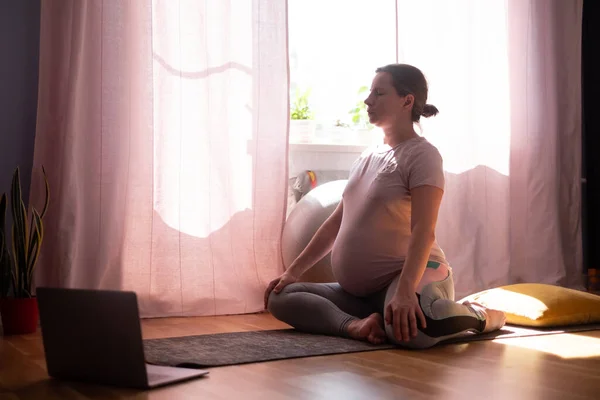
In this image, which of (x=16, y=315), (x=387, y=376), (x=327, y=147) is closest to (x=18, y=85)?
(x=16, y=315)

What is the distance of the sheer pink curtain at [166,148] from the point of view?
3.07 m

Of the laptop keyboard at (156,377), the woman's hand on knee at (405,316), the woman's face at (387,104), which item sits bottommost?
the laptop keyboard at (156,377)

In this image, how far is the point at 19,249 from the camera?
2752mm

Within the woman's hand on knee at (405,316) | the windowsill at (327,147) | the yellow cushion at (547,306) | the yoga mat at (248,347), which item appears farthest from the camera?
the windowsill at (327,147)

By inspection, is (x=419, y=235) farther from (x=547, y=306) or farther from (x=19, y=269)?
(x=19, y=269)

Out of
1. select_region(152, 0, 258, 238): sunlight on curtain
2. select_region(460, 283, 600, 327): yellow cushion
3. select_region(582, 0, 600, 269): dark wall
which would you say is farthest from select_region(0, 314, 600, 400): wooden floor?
select_region(582, 0, 600, 269): dark wall

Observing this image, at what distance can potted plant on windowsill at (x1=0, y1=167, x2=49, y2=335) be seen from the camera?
273cm

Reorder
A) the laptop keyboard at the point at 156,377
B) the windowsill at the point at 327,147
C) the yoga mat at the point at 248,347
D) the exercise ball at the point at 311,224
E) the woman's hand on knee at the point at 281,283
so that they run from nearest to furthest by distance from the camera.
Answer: the laptop keyboard at the point at 156,377 < the yoga mat at the point at 248,347 < the woman's hand on knee at the point at 281,283 < the exercise ball at the point at 311,224 < the windowsill at the point at 327,147

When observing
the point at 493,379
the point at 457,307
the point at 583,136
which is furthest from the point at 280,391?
the point at 583,136

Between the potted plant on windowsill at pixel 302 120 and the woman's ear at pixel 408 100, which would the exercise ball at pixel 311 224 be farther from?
the woman's ear at pixel 408 100

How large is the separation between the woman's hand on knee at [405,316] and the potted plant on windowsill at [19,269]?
1304 mm

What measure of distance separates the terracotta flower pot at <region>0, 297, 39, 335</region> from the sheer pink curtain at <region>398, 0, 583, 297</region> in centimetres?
220

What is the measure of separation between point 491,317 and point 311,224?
91 centimetres

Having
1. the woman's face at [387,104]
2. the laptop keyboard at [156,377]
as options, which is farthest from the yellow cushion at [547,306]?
the laptop keyboard at [156,377]
